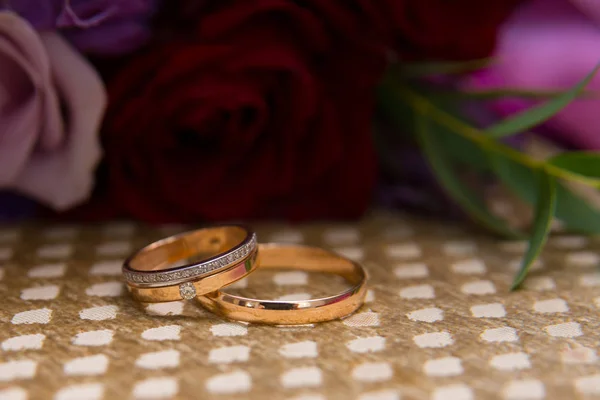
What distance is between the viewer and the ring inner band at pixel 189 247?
475 millimetres

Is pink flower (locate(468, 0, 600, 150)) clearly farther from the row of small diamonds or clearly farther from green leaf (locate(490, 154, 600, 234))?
the row of small diamonds

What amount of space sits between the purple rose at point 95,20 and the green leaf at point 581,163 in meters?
0.30

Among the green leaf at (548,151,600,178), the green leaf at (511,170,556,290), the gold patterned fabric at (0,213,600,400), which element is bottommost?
the gold patterned fabric at (0,213,600,400)

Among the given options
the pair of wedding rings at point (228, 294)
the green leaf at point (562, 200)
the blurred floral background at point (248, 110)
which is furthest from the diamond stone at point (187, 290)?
the green leaf at point (562, 200)

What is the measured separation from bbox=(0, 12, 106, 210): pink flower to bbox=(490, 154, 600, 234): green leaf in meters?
0.29

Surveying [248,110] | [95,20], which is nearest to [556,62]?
[248,110]

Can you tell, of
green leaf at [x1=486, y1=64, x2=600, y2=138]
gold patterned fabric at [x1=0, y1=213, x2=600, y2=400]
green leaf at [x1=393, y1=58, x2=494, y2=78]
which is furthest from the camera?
green leaf at [x1=393, y1=58, x2=494, y2=78]

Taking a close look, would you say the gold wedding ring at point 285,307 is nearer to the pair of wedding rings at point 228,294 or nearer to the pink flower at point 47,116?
the pair of wedding rings at point 228,294

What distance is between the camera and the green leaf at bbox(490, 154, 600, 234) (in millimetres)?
485

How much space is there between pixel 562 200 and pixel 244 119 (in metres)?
0.23

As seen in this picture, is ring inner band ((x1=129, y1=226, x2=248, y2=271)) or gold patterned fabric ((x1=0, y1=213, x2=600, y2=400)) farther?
ring inner band ((x1=129, y1=226, x2=248, y2=271))

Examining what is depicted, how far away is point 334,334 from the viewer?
38 cm

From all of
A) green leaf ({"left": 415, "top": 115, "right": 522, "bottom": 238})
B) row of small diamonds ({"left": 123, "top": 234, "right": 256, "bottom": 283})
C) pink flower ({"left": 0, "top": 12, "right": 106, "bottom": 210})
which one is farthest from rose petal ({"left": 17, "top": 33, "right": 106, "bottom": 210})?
green leaf ({"left": 415, "top": 115, "right": 522, "bottom": 238})

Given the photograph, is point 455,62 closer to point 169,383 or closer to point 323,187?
point 323,187
